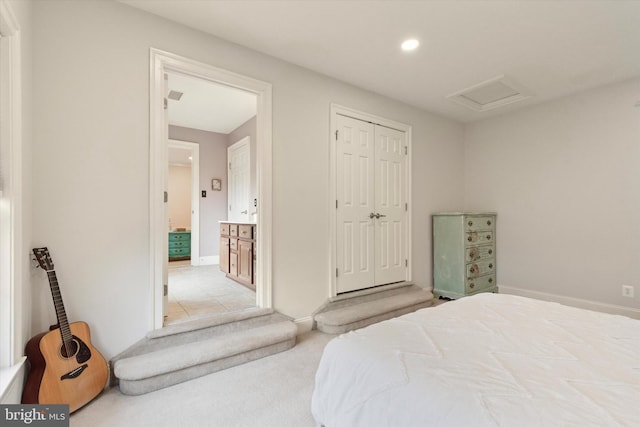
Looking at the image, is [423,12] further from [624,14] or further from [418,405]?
[418,405]

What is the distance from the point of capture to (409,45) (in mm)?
2486

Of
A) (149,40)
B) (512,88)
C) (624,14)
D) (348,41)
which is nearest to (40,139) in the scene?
(149,40)

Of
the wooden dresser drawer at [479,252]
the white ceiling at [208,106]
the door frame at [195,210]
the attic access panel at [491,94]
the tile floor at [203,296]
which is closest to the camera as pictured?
the tile floor at [203,296]

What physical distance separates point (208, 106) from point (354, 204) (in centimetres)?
265

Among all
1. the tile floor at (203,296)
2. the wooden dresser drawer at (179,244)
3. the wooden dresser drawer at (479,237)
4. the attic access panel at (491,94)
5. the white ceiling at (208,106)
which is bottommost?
the tile floor at (203,296)

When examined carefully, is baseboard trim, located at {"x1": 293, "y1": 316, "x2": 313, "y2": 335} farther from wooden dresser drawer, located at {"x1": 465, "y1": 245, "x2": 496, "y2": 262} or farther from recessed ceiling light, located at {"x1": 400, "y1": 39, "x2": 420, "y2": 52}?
recessed ceiling light, located at {"x1": 400, "y1": 39, "x2": 420, "y2": 52}

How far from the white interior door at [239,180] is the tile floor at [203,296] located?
3.74 ft

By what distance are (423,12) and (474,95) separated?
1790 mm

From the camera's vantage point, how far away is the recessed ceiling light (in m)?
2.43

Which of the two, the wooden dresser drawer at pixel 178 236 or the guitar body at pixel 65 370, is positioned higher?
the wooden dresser drawer at pixel 178 236

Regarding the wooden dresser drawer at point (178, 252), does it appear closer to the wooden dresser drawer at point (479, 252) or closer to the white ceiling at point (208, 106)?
the white ceiling at point (208, 106)

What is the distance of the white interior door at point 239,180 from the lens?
4.87 m

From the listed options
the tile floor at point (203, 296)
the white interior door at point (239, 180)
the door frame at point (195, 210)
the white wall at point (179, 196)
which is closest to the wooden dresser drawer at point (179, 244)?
the white wall at point (179, 196)

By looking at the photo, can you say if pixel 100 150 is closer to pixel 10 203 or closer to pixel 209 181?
pixel 10 203
